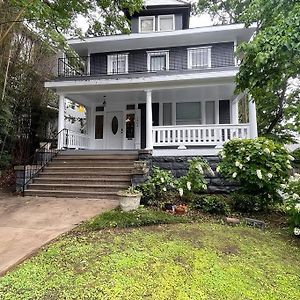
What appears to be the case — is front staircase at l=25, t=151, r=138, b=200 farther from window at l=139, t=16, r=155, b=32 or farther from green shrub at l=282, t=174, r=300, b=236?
window at l=139, t=16, r=155, b=32

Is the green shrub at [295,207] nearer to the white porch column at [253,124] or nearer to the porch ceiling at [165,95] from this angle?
the white porch column at [253,124]

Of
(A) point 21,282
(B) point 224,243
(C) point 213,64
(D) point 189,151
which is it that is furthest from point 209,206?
(C) point 213,64

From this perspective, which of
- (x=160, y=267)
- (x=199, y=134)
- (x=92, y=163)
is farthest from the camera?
(x=199, y=134)

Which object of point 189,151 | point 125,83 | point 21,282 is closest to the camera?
point 21,282

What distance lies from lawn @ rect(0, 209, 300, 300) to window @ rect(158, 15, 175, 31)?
11288 millimetres

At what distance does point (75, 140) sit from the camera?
11930 millimetres

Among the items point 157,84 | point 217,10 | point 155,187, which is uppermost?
point 217,10

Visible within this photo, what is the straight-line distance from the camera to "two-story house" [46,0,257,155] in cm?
988

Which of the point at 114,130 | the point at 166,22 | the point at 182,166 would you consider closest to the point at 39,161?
the point at 114,130

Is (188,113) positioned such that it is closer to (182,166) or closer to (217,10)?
(182,166)

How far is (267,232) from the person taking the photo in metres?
4.98

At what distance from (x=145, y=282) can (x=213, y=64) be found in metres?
10.9

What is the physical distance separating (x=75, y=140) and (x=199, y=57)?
6.79 m

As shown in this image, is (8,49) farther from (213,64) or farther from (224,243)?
(224,243)
